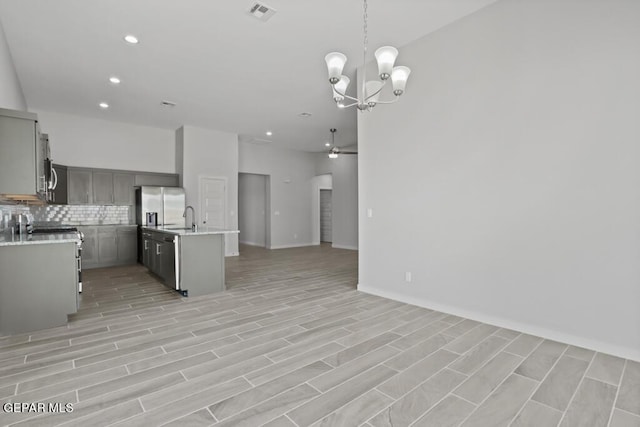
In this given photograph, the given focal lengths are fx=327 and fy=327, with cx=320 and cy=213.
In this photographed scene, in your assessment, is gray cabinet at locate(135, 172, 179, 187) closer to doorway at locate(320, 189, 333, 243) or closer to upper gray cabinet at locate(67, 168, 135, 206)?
upper gray cabinet at locate(67, 168, 135, 206)

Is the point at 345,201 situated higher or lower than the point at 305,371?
higher

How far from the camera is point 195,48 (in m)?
4.16

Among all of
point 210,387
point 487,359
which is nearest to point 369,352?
point 487,359

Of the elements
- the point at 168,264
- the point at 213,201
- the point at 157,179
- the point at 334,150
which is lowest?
the point at 168,264

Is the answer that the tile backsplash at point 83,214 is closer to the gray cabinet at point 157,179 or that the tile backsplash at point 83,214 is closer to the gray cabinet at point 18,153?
the gray cabinet at point 157,179

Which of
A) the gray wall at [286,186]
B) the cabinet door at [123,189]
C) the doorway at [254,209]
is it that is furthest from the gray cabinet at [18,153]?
the doorway at [254,209]

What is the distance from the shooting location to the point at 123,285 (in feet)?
17.0

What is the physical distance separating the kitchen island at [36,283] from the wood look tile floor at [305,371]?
19 centimetres

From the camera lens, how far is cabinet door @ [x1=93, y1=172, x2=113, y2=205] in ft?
22.8

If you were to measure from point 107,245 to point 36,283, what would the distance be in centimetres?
402

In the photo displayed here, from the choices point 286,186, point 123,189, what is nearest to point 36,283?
point 123,189

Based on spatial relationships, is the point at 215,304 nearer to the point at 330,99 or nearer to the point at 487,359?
the point at 487,359

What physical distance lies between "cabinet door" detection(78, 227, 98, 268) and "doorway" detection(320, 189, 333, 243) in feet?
23.4

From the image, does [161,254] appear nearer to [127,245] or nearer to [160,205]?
Answer: [160,205]
